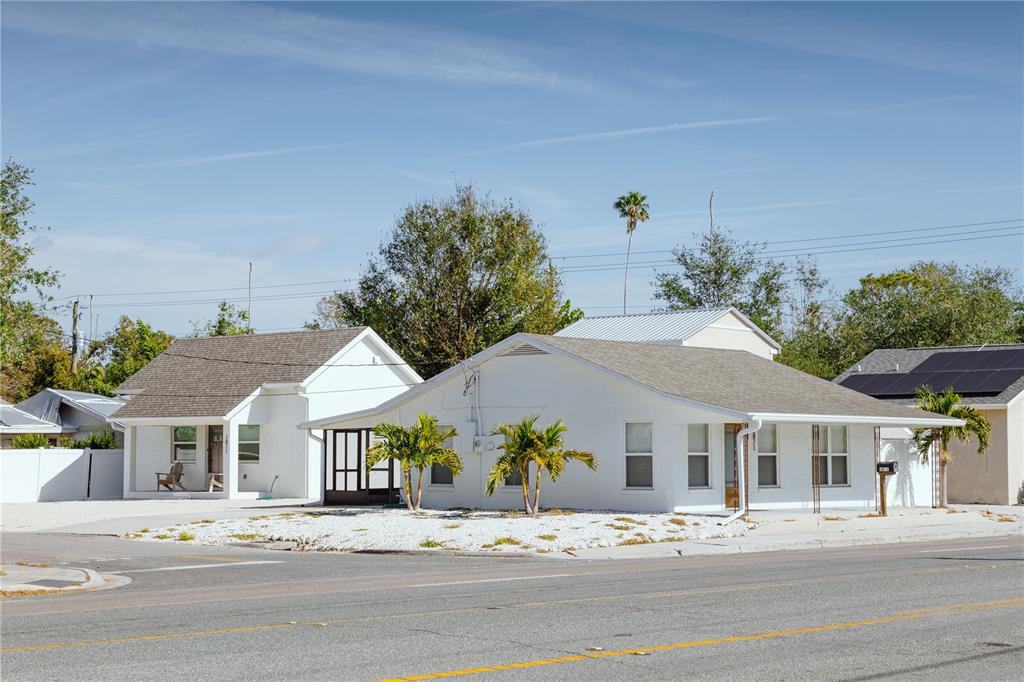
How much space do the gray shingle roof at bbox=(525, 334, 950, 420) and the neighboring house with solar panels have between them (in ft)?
12.4

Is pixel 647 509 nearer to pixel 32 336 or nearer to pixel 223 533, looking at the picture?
pixel 223 533

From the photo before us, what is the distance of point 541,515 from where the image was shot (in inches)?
1160

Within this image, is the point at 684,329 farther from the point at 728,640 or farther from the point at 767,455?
the point at 728,640

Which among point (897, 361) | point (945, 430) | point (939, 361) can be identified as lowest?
point (945, 430)

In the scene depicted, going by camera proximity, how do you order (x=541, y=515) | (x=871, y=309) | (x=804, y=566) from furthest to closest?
1. (x=871, y=309)
2. (x=541, y=515)
3. (x=804, y=566)

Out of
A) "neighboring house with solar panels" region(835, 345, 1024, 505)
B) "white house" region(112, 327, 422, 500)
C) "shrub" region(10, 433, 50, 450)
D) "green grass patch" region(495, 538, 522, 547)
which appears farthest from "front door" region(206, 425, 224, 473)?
"neighboring house with solar panels" region(835, 345, 1024, 505)

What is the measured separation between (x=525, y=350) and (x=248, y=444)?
46.9 feet

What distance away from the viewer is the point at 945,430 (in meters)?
37.1

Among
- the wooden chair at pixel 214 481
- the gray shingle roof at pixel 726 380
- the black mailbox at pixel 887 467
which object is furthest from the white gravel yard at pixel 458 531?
the wooden chair at pixel 214 481

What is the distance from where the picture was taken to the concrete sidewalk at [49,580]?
54.5 ft

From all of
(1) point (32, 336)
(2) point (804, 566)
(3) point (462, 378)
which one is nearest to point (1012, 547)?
(2) point (804, 566)

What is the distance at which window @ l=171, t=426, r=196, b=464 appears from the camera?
44.2m

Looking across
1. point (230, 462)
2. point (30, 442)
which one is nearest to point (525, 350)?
point (230, 462)

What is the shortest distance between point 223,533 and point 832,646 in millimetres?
18690
